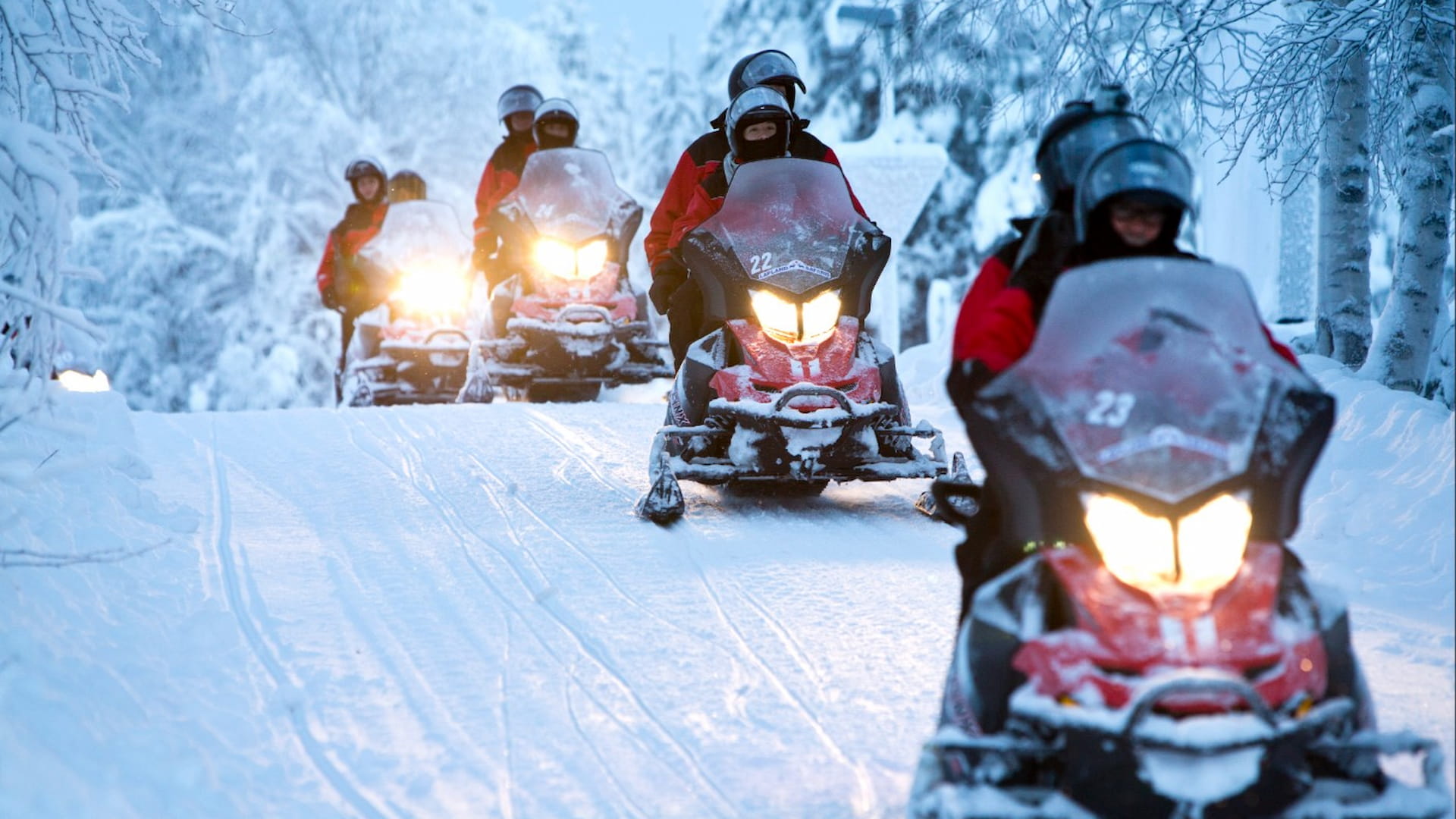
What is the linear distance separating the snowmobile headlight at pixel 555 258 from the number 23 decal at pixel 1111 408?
9.74 m

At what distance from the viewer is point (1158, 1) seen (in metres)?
7.77

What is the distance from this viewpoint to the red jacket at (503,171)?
13.5m

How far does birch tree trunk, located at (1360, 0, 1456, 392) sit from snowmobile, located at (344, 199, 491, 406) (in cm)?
815

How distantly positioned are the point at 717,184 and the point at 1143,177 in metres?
4.91

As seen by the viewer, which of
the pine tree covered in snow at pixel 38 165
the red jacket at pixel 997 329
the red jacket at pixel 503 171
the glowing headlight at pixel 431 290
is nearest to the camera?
the red jacket at pixel 997 329

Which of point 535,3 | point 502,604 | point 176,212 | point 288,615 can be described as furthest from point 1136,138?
point 535,3

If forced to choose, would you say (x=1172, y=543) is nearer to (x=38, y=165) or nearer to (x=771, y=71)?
(x=38, y=165)

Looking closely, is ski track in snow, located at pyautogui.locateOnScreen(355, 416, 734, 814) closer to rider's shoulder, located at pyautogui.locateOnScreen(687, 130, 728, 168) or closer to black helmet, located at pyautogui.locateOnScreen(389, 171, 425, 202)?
rider's shoulder, located at pyautogui.locateOnScreen(687, 130, 728, 168)

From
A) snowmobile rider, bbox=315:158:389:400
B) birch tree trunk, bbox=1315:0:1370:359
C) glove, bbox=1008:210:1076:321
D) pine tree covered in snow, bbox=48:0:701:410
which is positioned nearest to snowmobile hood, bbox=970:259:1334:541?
glove, bbox=1008:210:1076:321

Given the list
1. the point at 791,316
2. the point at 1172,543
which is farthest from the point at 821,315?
the point at 1172,543

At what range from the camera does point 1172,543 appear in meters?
2.96

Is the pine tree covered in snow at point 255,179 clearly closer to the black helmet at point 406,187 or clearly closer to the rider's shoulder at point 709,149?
the black helmet at point 406,187

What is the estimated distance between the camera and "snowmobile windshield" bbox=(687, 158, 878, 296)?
704cm

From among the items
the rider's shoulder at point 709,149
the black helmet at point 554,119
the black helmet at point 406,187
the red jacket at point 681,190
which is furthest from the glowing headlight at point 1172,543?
the black helmet at point 406,187
